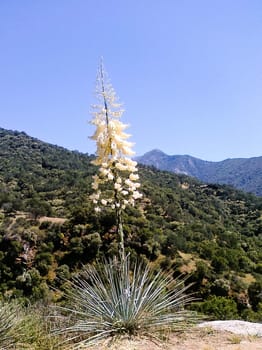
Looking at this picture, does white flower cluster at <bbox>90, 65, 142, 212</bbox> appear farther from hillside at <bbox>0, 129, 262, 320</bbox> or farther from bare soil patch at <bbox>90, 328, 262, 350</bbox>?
hillside at <bbox>0, 129, 262, 320</bbox>

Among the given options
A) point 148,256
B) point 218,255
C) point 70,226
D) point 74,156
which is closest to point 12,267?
point 70,226

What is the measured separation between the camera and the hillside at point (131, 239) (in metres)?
32.2

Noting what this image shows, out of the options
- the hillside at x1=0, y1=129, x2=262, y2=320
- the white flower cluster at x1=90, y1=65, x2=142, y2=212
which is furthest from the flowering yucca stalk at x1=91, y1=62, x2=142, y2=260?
the hillside at x1=0, y1=129, x2=262, y2=320

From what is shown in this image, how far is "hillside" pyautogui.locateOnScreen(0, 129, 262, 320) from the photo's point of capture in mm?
32188

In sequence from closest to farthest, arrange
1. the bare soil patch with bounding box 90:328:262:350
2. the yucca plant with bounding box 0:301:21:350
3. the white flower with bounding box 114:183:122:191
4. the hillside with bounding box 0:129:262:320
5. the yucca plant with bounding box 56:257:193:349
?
the bare soil patch with bounding box 90:328:262:350 < the yucca plant with bounding box 0:301:21:350 < the yucca plant with bounding box 56:257:193:349 < the white flower with bounding box 114:183:122:191 < the hillside with bounding box 0:129:262:320

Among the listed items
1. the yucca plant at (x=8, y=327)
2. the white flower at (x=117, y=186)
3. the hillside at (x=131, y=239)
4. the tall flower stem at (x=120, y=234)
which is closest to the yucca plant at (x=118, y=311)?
the tall flower stem at (x=120, y=234)

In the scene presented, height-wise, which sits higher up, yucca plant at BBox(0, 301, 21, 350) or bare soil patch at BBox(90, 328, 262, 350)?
yucca plant at BBox(0, 301, 21, 350)

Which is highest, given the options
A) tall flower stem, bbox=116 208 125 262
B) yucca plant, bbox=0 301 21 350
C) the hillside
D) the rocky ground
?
tall flower stem, bbox=116 208 125 262

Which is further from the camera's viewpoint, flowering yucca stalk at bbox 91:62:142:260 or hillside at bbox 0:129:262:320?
hillside at bbox 0:129:262:320

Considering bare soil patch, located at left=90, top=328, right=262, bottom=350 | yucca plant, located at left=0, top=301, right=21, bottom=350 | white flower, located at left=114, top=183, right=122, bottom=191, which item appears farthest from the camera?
white flower, located at left=114, top=183, right=122, bottom=191

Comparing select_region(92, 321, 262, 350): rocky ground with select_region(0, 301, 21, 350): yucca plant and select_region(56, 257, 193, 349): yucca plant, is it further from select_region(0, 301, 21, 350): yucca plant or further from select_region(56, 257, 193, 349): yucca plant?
select_region(0, 301, 21, 350): yucca plant

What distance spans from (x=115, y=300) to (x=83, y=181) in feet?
169

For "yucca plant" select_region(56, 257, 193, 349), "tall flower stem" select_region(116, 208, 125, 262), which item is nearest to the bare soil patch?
"yucca plant" select_region(56, 257, 193, 349)

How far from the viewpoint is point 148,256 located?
36.9m
